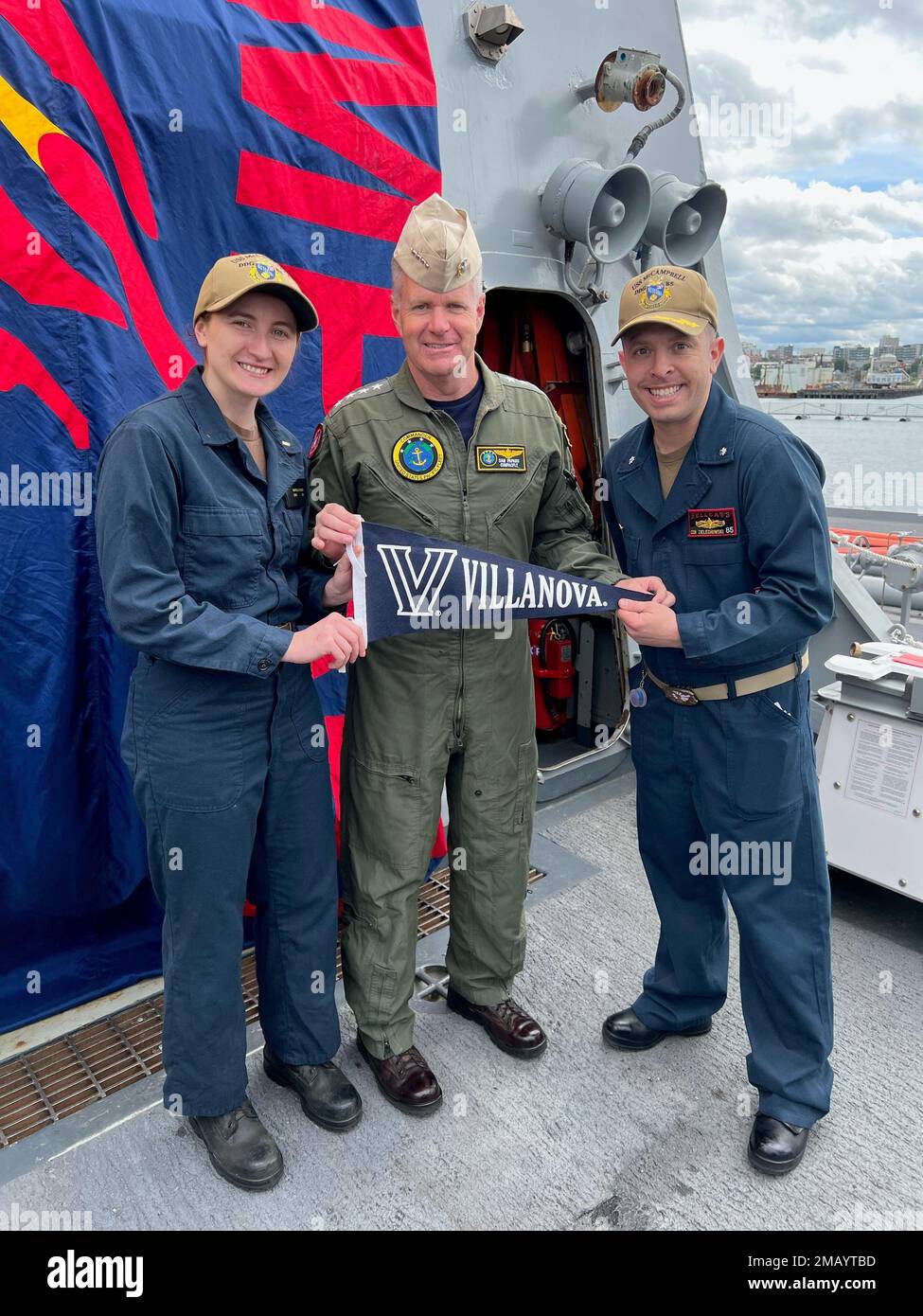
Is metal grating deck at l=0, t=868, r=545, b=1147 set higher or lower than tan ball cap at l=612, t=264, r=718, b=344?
lower

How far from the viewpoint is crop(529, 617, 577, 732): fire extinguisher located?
4582 mm

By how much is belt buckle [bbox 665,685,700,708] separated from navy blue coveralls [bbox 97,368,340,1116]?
33.1 inches

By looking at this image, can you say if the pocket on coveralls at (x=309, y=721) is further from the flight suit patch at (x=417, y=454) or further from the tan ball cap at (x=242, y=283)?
the tan ball cap at (x=242, y=283)

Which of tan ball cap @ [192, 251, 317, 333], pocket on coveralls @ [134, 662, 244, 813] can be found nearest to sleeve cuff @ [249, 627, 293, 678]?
pocket on coveralls @ [134, 662, 244, 813]

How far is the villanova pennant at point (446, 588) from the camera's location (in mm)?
2006

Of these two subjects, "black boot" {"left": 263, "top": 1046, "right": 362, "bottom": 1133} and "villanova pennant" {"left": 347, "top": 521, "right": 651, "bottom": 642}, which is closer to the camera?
"villanova pennant" {"left": 347, "top": 521, "right": 651, "bottom": 642}

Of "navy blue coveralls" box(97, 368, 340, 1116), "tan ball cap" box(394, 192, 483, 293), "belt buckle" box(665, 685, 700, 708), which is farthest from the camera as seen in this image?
"belt buckle" box(665, 685, 700, 708)

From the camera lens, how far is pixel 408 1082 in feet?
7.55

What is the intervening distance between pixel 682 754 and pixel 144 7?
2.43 m

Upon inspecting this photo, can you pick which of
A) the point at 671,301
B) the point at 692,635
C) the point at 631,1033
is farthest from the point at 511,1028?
the point at 671,301

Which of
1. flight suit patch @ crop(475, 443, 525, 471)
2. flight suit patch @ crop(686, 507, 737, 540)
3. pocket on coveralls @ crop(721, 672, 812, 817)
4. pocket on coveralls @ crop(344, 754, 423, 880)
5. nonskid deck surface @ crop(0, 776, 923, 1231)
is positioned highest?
flight suit patch @ crop(475, 443, 525, 471)

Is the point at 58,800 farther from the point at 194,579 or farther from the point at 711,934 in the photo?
the point at 711,934

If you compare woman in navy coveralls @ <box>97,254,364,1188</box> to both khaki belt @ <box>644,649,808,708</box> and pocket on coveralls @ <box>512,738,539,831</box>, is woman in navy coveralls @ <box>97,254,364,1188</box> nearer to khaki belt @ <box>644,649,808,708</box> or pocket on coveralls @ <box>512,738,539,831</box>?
pocket on coveralls @ <box>512,738,539,831</box>

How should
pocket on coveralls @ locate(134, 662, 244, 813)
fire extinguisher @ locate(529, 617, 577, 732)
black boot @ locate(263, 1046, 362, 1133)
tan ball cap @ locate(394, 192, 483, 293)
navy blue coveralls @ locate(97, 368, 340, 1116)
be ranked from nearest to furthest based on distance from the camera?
1. navy blue coveralls @ locate(97, 368, 340, 1116)
2. pocket on coveralls @ locate(134, 662, 244, 813)
3. tan ball cap @ locate(394, 192, 483, 293)
4. black boot @ locate(263, 1046, 362, 1133)
5. fire extinguisher @ locate(529, 617, 577, 732)
